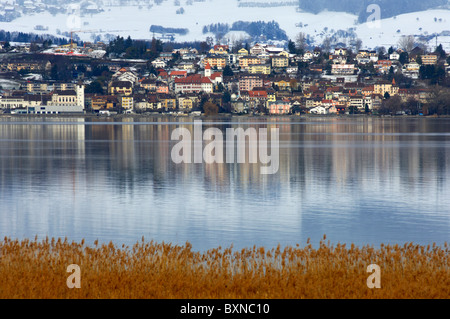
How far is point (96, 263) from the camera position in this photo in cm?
812

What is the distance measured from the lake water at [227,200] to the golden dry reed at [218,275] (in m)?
2.02

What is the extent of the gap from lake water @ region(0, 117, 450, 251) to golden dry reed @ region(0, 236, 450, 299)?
202 cm

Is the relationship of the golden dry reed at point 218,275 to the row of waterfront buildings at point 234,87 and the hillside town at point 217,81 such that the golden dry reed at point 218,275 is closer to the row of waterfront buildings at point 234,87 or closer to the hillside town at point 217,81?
the hillside town at point 217,81

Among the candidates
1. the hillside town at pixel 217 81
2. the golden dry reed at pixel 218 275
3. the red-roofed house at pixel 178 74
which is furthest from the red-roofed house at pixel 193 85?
the golden dry reed at pixel 218 275

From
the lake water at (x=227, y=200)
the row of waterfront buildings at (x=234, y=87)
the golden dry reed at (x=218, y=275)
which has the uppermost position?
the row of waterfront buildings at (x=234, y=87)

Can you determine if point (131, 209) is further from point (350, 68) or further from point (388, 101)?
point (350, 68)

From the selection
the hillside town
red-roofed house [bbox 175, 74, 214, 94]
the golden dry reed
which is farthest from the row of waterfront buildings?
the golden dry reed

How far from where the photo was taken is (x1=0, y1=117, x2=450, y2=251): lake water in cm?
1144

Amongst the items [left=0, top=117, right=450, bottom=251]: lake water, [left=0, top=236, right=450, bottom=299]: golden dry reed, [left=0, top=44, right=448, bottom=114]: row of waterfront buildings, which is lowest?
[left=0, top=117, right=450, bottom=251]: lake water

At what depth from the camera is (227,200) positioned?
1518 centimetres

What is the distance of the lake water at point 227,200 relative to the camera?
11.4m

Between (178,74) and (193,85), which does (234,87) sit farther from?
(178,74)

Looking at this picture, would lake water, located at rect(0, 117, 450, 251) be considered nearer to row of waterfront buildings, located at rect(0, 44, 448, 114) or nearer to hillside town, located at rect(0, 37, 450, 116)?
hillside town, located at rect(0, 37, 450, 116)

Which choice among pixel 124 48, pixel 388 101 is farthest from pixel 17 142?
pixel 124 48
